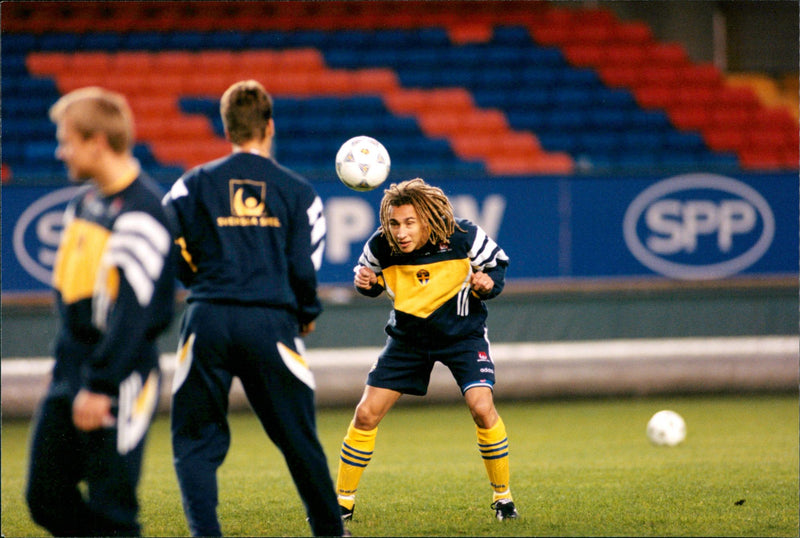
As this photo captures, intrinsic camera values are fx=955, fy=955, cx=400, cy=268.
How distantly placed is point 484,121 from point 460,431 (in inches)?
251

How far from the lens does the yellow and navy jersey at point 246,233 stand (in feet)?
12.4

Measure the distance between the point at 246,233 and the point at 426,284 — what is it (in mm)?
1370

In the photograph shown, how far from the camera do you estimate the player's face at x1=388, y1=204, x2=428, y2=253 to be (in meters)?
4.76

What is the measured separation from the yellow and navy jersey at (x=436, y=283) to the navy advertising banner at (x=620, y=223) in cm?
482

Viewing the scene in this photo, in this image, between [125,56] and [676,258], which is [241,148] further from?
[125,56]

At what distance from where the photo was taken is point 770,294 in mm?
9867

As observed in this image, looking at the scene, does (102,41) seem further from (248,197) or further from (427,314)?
(248,197)

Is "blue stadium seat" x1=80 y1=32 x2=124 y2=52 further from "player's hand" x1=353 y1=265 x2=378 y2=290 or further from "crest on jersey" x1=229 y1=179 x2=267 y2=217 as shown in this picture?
"crest on jersey" x1=229 y1=179 x2=267 y2=217

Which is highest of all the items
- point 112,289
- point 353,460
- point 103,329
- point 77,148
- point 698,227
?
point 77,148

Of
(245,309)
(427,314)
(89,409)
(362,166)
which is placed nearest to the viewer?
(89,409)

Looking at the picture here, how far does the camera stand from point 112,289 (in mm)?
3195

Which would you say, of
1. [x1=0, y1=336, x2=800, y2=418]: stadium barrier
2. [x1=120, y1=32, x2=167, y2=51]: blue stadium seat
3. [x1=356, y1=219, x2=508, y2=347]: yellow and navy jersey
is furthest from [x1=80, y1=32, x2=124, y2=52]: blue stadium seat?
[x1=356, y1=219, x2=508, y2=347]: yellow and navy jersey

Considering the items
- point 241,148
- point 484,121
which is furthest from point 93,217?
point 484,121

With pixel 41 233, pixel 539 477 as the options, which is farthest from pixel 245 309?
pixel 41 233
